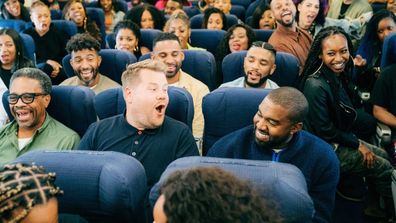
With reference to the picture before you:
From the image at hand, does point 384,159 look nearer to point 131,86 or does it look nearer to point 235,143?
point 235,143

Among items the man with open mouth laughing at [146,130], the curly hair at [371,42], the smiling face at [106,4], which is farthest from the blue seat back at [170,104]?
the smiling face at [106,4]

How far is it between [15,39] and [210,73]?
1460mm

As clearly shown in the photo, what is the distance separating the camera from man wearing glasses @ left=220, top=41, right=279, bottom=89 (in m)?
2.84

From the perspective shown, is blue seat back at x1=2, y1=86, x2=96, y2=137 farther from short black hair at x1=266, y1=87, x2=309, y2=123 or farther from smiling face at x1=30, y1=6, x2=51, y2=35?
smiling face at x1=30, y1=6, x2=51, y2=35

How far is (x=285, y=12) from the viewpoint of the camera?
3688mm

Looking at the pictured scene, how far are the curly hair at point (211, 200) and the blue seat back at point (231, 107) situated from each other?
4.23 feet

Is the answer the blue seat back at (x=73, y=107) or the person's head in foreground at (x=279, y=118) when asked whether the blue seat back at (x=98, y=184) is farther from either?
the blue seat back at (x=73, y=107)

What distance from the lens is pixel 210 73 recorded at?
3.26 meters

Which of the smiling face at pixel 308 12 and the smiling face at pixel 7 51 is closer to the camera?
the smiling face at pixel 7 51

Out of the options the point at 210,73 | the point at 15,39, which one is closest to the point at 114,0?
the point at 15,39

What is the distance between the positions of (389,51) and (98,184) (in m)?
2.40

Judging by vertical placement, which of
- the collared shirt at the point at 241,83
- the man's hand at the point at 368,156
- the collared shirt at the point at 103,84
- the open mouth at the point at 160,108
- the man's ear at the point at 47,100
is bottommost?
the man's hand at the point at 368,156

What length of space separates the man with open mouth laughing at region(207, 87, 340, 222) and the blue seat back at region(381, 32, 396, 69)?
1477mm

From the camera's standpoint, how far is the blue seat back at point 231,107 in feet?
7.34
